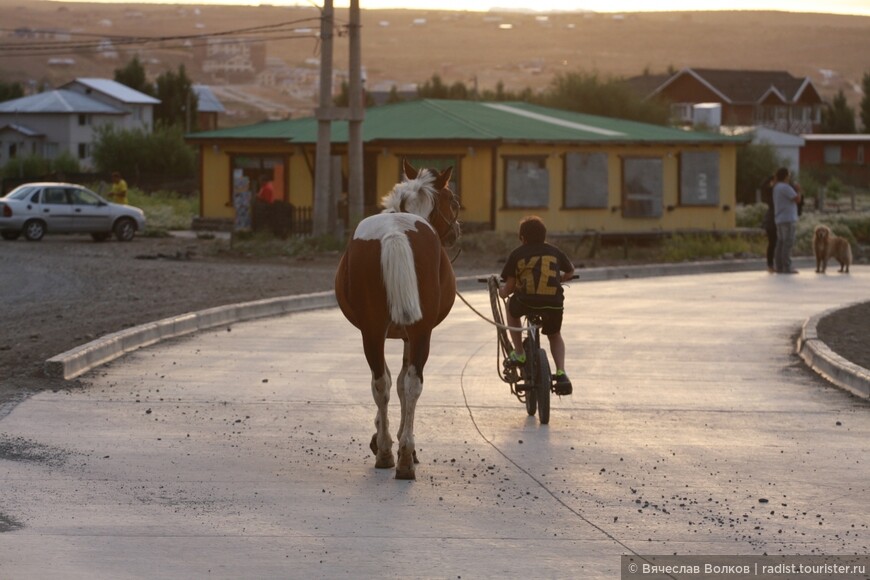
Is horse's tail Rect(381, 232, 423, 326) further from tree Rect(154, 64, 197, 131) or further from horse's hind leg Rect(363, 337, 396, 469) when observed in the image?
tree Rect(154, 64, 197, 131)

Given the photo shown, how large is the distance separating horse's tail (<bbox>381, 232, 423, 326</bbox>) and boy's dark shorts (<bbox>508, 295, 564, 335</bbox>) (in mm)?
2574

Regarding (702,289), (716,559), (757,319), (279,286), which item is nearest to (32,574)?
(716,559)

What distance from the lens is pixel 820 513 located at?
877 cm

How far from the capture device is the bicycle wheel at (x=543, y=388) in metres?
12.0

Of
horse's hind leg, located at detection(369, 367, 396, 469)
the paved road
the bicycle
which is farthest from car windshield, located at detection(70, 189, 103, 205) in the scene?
horse's hind leg, located at detection(369, 367, 396, 469)

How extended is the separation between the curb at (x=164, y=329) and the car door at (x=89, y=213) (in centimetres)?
1732

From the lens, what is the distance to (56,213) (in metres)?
39.3

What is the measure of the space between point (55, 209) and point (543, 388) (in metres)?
29.2

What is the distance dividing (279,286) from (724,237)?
18015 mm

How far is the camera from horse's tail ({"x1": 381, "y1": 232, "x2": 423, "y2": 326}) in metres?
9.84

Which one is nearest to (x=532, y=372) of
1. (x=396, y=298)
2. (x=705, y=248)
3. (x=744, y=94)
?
(x=396, y=298)

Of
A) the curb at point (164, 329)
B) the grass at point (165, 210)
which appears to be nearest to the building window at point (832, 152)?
the grass at point (165, 210)

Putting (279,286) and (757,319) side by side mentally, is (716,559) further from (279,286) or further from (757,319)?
(279,286)

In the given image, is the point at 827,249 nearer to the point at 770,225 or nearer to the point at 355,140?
the point at 770,225
